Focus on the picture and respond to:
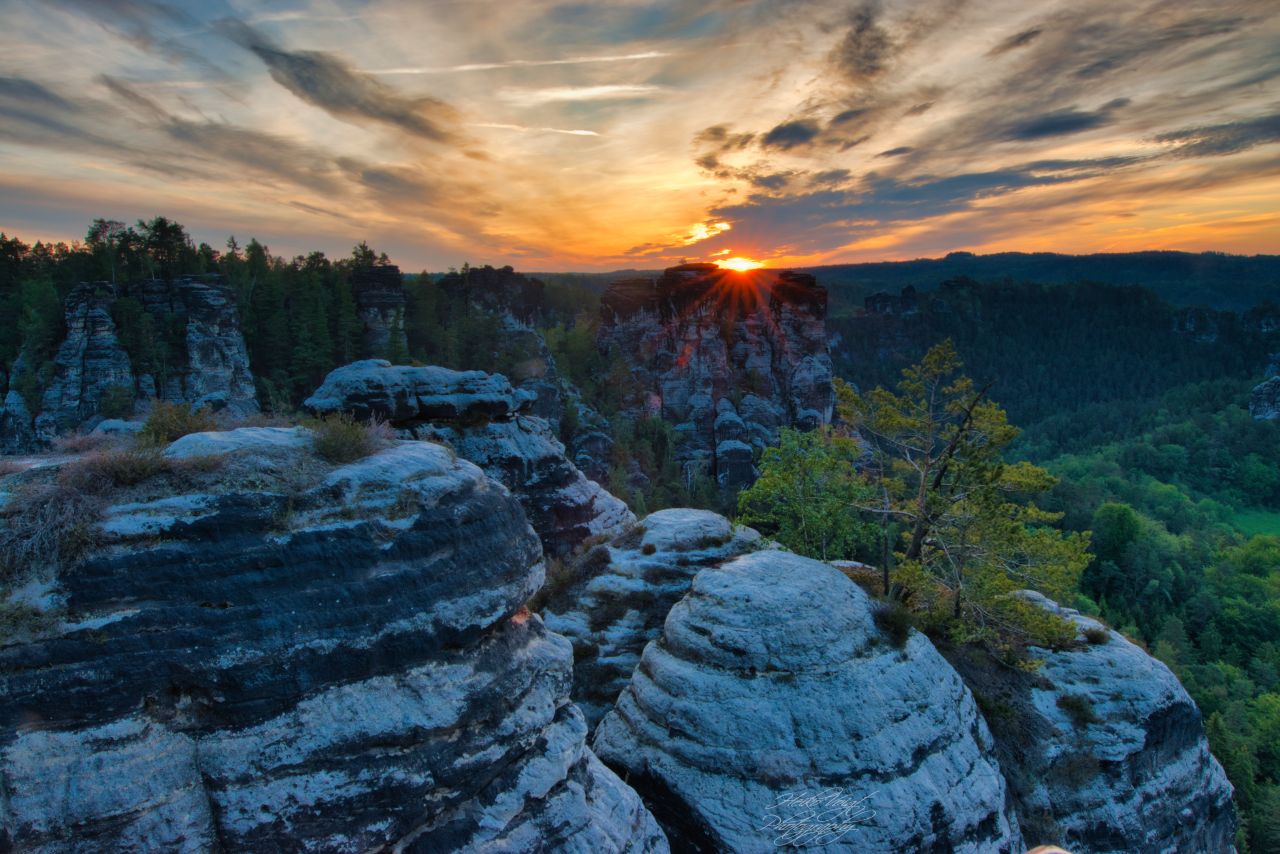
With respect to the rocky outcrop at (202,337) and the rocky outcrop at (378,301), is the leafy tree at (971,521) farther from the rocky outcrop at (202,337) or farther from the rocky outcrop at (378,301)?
the rocky outcrop at (378,301)

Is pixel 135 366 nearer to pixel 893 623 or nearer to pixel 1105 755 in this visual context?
pixel 893 623

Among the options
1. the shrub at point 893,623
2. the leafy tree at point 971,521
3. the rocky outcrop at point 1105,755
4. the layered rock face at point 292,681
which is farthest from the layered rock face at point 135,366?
the rocky outcrop at point 1105,755

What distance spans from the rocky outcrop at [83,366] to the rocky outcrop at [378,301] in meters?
18.8

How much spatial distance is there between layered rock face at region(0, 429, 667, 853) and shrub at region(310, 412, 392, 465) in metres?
0.27

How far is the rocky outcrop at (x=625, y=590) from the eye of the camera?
17.9 metres

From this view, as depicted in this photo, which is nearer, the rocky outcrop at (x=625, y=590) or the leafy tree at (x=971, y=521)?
the leafy tree at (x=971, y=521)

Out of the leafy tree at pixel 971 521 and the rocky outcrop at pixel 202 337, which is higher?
the rocky outcrop at pixel 202 337

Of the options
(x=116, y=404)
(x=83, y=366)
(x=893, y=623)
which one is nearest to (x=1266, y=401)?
(x=893, y=623)

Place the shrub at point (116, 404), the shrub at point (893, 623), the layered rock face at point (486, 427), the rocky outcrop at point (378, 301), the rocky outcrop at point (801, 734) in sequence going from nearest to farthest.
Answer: the rocky outcrop at point (801, 734) → the shrub at point (893, 623) → the layered rock face at point (486, 427) → the shrub at point (116, 404) → the rocky outcrop at point (378, 301)

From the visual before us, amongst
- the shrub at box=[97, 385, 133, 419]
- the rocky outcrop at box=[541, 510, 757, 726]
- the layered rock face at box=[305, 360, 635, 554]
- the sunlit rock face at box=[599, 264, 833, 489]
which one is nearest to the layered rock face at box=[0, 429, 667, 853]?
the rocky outcrop at box=[541, 510, 757, 726]

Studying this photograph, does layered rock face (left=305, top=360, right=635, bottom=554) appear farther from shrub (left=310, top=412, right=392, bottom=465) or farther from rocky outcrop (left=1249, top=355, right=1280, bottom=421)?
rocky outcrop (left=1249, top=355, right=1280, bottom=421)

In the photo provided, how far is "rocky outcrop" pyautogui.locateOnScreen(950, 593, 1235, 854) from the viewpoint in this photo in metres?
14.5

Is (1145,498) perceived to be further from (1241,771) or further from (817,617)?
(817,617)

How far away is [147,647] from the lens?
741cm
